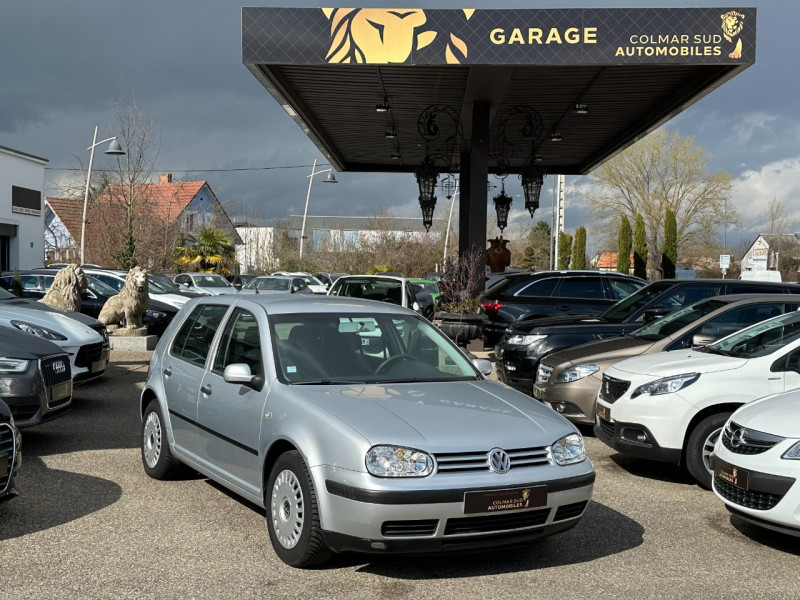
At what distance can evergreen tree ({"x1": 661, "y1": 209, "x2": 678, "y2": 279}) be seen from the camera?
1804 inches

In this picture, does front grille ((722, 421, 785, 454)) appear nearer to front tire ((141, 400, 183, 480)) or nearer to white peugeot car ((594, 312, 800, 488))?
white peugeot car ((594, 312, 800, 488))

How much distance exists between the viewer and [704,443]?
7.09m

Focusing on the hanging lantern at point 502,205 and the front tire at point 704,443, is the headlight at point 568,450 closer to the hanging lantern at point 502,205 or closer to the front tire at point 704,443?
the front tire at point 704,443

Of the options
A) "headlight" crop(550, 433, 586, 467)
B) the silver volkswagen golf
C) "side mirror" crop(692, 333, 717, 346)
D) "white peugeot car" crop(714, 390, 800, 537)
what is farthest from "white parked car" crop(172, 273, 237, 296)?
"headlight" crop(550, 433, 586, 467)

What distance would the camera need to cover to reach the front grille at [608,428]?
745 centimetres

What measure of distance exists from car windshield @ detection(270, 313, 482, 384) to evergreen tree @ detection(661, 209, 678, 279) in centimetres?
4167

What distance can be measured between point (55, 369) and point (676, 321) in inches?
250

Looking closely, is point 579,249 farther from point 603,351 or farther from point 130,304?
point 603,351

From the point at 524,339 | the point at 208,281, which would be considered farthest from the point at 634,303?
the point at 208,281

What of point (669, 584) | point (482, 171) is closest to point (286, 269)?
point (482, 171)

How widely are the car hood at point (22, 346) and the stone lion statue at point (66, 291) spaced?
7.46 meters

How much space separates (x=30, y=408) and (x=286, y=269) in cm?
4179

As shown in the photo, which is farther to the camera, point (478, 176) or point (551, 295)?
point (478, 176)

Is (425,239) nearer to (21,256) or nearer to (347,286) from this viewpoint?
(21,256)
